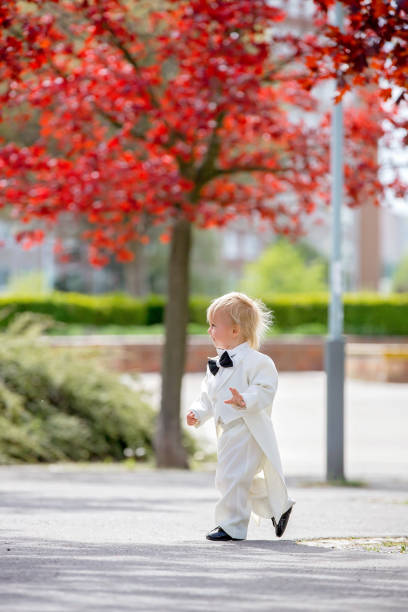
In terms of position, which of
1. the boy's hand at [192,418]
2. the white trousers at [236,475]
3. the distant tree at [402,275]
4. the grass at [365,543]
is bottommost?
the grass at [365,543]

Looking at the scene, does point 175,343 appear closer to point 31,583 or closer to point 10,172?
point 10,172

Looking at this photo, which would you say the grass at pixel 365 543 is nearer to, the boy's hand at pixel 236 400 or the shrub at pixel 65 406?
the boy's hand at pixel 236 400

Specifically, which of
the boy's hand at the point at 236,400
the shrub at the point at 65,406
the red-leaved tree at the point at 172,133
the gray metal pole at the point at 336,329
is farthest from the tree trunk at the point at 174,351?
the boy's hand at the point at 236,400

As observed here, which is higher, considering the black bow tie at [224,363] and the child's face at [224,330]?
the child's face at [224,330]

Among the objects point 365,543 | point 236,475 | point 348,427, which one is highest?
point 236,475

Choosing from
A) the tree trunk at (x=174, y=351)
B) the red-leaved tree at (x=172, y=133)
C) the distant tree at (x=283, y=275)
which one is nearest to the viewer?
the red-leaved tree at (x=172, y=133)

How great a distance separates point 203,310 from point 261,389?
2936cm

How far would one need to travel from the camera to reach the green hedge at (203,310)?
109 ft

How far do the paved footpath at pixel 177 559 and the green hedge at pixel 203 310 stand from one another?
2436 centimetres

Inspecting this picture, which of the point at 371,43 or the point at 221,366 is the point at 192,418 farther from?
the point at 371,43

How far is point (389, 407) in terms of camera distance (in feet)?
73.7

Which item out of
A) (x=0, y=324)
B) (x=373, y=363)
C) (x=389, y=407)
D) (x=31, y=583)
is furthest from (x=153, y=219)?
(x=0, y=324)

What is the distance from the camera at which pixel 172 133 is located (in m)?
12.4

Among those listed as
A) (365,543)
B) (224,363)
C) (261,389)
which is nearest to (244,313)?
(224,363)
